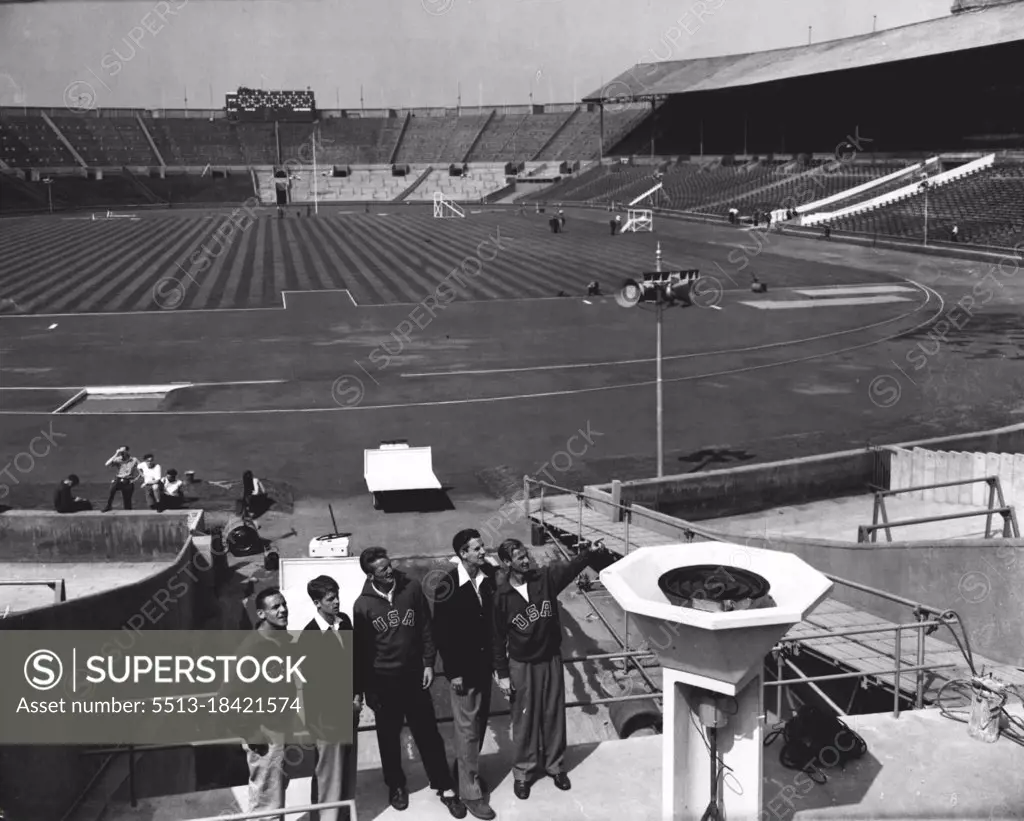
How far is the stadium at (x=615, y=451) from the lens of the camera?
8.35 m

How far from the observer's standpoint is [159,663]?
12367 millimetres

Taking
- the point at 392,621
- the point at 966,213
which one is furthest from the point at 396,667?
the point at 966,213

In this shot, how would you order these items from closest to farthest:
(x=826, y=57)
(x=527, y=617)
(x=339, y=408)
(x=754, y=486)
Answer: (x=527, y=617) → (x=754, y=486) → (x=339, y=408) → (x=826, y=57)

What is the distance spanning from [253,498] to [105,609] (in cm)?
509

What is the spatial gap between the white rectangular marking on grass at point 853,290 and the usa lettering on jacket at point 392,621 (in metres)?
39.4

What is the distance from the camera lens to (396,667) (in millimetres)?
8016

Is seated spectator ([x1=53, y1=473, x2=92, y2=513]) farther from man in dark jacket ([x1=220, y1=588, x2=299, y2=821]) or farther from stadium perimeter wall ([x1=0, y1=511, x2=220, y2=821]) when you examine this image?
man in dark jacket ([x1=220, y1=588, x2=299, y2=821])

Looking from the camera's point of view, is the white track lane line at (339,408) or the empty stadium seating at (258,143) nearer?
the white track lane line at (339,408)

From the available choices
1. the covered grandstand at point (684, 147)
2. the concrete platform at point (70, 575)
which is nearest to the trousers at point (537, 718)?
the concrete platform at point (70, 575)

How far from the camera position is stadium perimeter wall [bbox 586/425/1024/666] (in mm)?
13789

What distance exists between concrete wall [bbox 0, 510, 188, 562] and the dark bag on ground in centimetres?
1254

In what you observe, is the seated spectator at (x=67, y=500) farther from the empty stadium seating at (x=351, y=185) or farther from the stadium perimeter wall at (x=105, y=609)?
the empty stadium seating at (x=351, y=185)

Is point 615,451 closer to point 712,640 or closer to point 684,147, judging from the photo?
point 712,640

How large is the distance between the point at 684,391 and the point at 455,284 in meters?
21.8
